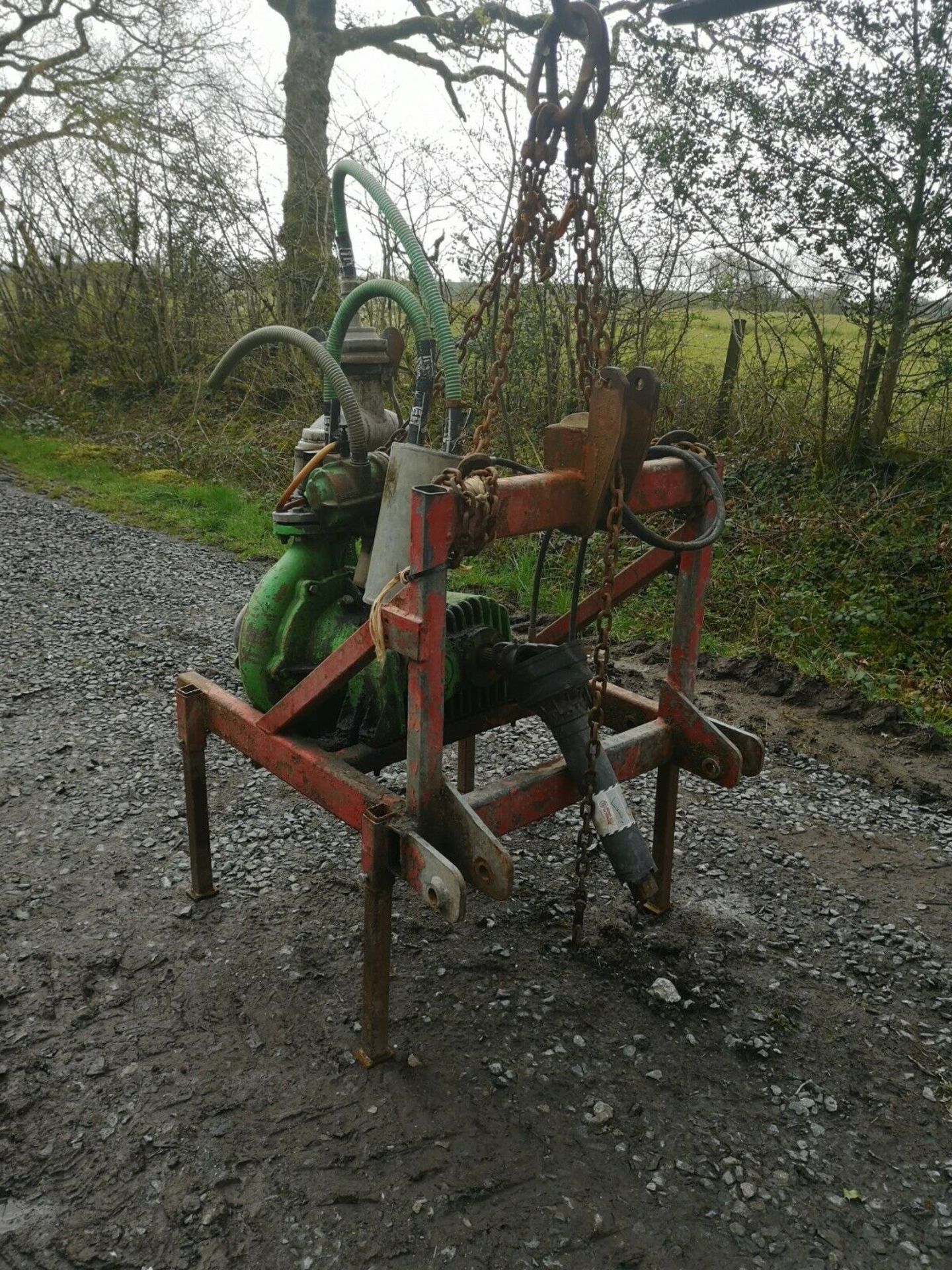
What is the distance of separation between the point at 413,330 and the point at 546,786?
127 cm

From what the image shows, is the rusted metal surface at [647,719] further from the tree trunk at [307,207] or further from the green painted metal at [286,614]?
the tree trunk at [307,207]

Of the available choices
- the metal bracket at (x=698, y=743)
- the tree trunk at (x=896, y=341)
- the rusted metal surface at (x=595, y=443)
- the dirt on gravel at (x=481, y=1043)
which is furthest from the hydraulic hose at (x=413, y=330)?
the tree trunk at (x=896, y=341)

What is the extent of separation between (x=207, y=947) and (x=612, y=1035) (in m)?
1.23

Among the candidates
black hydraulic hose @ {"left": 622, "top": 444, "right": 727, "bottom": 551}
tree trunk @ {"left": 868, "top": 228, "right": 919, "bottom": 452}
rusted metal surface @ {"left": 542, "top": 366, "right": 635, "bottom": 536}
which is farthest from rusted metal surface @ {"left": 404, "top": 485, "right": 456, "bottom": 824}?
tree trunk @ {"left": 868, "top": 228, "right": 919, "bottom": 452}

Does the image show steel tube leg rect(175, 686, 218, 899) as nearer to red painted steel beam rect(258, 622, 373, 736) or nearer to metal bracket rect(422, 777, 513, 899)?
red painted steel beam rect(258, 622, 373, 736)

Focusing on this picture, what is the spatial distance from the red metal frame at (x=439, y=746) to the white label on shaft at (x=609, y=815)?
0.56ft

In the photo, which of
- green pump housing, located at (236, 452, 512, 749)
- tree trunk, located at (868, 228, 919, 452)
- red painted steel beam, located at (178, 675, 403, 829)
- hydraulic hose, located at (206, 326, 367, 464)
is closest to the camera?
red painted steel beam, located at (178, 675, 403, 829)

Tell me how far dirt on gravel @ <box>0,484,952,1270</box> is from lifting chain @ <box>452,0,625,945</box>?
818mm

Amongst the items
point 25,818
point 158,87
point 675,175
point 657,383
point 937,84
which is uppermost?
point 158,87

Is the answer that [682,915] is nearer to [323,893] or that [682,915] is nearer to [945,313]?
[323,893]

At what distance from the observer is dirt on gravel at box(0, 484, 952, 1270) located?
1.97 meters

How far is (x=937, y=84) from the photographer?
582cm

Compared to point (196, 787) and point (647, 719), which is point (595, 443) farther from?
point (196, 787)

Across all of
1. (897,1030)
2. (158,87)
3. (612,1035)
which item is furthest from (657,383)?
(158,87)
